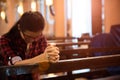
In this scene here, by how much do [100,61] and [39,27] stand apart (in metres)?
0.49

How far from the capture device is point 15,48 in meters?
1.83

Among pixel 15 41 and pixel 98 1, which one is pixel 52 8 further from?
pixel 15 41

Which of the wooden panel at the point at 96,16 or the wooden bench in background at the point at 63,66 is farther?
the wooden panel at the point at 96,16

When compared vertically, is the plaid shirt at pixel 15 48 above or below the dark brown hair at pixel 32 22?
below

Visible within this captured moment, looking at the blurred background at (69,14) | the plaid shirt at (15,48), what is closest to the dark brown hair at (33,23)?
the plaid shirt at (15,48)

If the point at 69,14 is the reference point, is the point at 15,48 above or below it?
below

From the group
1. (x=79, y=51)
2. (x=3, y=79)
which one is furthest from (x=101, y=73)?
(x=3, y=79)

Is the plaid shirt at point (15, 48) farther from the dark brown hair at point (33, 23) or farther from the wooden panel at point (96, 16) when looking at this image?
the wooden panel at point (96, 16)

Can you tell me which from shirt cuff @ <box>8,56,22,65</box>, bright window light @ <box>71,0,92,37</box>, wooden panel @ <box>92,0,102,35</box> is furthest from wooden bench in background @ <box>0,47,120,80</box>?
bright window light @ <box>71,0,92,37</box>

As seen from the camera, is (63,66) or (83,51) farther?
(83,51)

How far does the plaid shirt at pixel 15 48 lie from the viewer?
5.85ft

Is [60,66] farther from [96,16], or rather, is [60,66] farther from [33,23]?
[96,16]

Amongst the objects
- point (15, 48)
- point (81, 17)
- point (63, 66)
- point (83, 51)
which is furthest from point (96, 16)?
A: point (63, 66)

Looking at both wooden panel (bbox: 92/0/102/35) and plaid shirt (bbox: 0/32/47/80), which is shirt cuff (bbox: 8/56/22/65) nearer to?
plaid shirt (bbox: 0/32/47/80)
